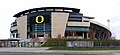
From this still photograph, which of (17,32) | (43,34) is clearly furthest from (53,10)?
(17,32)

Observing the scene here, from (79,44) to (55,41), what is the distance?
163ft

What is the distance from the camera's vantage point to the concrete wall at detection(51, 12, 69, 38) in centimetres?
15575

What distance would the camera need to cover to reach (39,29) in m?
157

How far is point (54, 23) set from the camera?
6142 inches

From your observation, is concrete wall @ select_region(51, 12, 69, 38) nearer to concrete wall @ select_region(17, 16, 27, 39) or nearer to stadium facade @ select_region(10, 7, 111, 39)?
stadium facade @ select_region(10, 7, 111, 39)

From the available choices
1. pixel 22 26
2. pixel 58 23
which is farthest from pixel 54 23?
pixel 22 26

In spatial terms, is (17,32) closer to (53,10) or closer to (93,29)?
(53,10)

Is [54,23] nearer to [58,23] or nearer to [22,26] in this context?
[58,23]

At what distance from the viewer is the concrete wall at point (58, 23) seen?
156 m

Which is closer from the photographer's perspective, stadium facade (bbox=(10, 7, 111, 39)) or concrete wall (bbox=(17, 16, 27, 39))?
stadium facade (bbox=(10, 7, 111, 39))

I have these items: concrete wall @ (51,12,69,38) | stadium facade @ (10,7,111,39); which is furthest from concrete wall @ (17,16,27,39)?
concrete wall @ (51,12,69,38)

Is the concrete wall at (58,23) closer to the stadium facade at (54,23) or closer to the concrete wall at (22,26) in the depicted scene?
the stadium facade at (54,23)

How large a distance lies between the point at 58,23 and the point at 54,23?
2.40m

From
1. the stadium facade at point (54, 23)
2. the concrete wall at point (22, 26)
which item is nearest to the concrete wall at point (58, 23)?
the stadium facade at point (54, 23)
